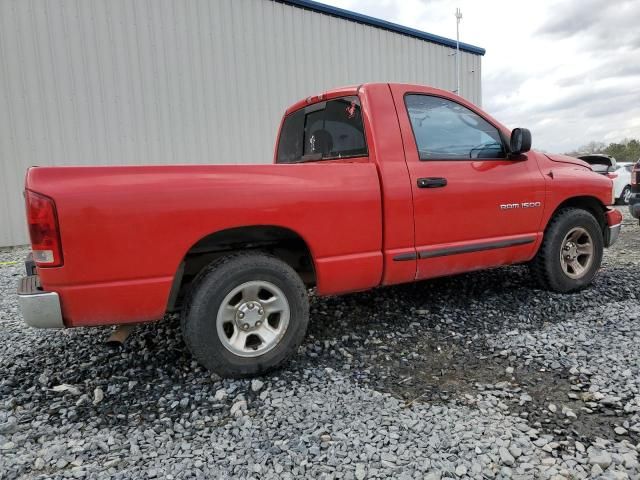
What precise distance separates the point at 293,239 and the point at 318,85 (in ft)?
28.4

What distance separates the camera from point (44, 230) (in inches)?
93.7

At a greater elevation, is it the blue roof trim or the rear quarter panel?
the blue roof trim

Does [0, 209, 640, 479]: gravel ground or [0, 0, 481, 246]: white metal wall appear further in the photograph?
[0, 0, 481, 246]: white metal wall

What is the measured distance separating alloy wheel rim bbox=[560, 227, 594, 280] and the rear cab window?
2.33 m

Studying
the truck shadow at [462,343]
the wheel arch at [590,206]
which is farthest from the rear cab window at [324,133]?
the wheel arch at [590,206]

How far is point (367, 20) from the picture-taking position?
458 inches

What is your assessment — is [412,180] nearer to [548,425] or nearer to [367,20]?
[548,425]

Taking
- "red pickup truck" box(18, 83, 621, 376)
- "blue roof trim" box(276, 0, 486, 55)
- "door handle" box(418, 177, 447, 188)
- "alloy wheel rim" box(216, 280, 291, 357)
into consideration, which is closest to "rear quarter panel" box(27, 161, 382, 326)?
"red pickup truck" box(18, 83, 621, 376)

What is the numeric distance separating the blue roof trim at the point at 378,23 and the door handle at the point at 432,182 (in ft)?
28.1

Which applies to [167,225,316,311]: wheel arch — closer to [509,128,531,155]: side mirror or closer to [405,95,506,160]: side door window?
[405,95,506,160]: side door window

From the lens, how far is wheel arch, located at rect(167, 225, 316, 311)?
2861 mm

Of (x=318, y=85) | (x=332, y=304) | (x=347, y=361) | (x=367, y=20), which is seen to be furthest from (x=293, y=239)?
(x=367, y=20)

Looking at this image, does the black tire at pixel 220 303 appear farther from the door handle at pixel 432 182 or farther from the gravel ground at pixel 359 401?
the door handle at pixel 432 182

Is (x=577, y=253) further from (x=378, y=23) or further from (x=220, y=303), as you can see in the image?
(x=378, y=23)
